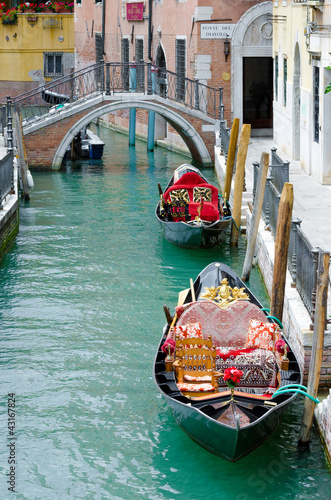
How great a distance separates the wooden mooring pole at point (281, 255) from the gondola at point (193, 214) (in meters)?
3.92

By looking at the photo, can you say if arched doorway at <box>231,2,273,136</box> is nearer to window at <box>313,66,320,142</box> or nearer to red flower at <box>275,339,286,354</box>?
window at <box>313,66,320,142</box>

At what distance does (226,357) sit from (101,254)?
553 cm

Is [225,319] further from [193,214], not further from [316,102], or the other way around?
[316,102]

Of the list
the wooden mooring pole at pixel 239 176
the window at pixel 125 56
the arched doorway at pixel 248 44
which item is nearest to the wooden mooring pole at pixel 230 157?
the wooden mooring pole at pixel 239 176

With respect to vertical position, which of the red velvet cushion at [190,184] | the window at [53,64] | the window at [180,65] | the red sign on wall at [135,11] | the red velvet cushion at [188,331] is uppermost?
the red sign on wall at [135,11]

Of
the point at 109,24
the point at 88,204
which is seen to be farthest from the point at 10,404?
the point at 109,24

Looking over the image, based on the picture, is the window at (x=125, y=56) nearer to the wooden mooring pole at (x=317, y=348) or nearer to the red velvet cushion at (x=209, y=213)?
the red velvet cushion at (x=209, y=213)

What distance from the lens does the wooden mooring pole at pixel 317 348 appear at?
20.5 feet

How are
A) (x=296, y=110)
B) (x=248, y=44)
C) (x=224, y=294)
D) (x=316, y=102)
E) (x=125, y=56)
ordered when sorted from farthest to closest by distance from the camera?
(x=125, y=56)
(x=248, y=44)
(x=296, y=110)
(x=316, y=102)
(x=224, y=294)

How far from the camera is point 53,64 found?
1316 inches

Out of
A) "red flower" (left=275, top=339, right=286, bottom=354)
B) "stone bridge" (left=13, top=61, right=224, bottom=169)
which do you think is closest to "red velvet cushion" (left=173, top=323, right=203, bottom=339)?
"red flower" (left=275, top=339, right=286, bottom=354)

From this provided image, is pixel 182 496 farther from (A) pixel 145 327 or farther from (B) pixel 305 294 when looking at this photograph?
(A) pixel 145 327

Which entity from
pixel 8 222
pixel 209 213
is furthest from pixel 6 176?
pixel 209 213

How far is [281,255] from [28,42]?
26.5 metres
